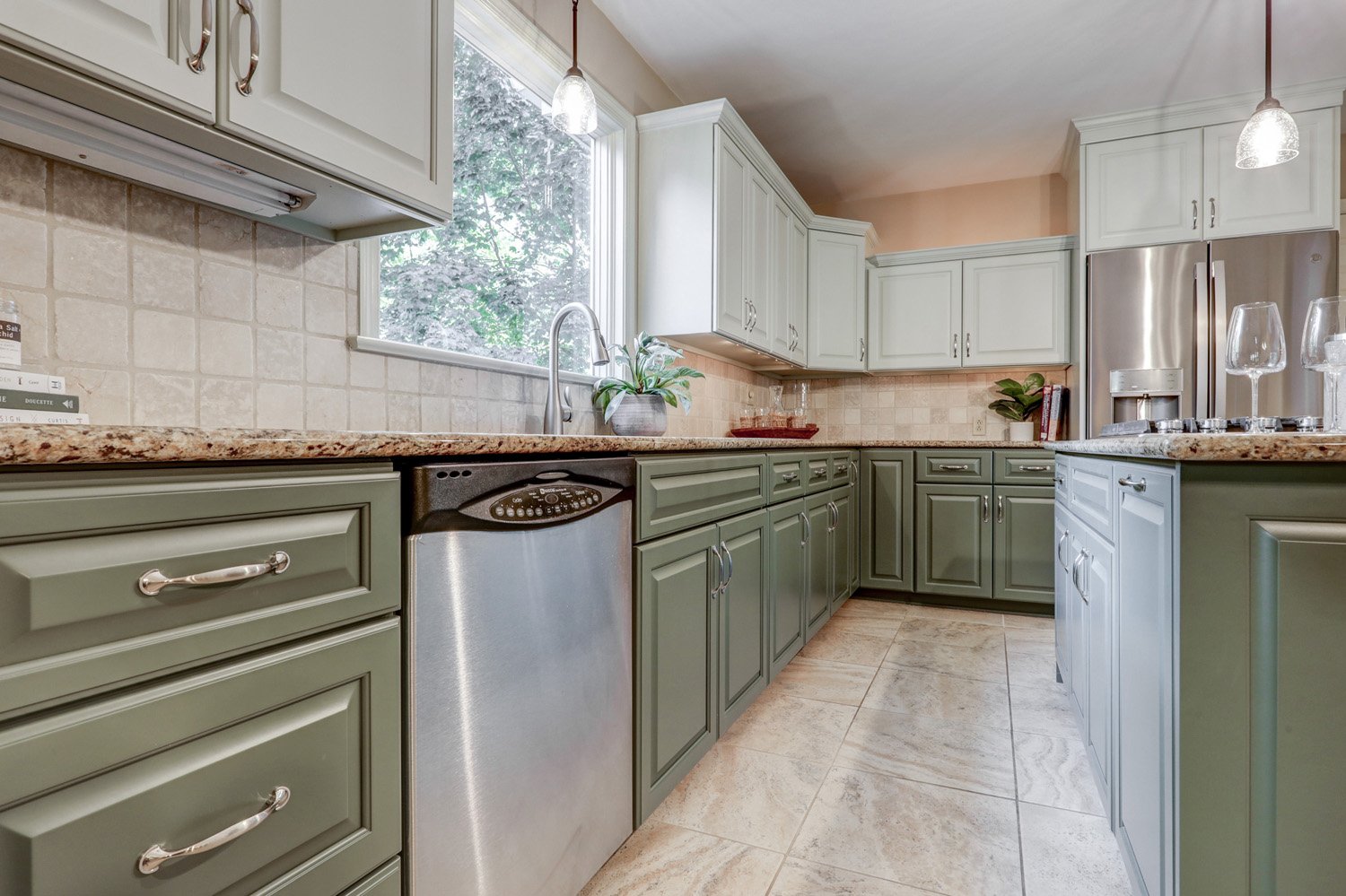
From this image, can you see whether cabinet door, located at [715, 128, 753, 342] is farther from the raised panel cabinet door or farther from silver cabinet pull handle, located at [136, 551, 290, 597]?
silver cabinet pull handle, located at [136, 551, 290, 597]

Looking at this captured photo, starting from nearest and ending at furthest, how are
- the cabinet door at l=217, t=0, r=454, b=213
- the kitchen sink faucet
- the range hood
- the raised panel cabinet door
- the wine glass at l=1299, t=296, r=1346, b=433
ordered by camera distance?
1. the raised panel cabinet door
2. the range hood
3. the cabinet door at l=217, t=0, r=454, b=213
4. the wine glass at l=1299, t=296, r=1346, b=433
5. the kitchen sink faucet

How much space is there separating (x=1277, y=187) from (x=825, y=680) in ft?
10.5

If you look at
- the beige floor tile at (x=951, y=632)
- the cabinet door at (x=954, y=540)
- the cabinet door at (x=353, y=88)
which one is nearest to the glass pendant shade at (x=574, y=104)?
the cabinet door at (x=353, y=88)

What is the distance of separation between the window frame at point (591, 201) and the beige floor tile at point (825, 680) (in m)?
1.35

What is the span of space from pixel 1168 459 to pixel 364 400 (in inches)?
62.8

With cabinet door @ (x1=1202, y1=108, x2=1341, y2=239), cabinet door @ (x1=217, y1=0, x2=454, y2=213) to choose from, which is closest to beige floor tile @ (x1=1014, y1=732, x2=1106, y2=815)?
cabinet door @ (x1=217, y1=0, x2=454, y2=213)

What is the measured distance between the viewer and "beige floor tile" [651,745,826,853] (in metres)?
1.63

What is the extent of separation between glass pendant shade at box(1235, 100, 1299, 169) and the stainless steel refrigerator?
1.12m

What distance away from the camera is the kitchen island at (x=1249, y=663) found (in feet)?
3.05

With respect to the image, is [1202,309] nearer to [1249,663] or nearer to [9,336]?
[1249,663]

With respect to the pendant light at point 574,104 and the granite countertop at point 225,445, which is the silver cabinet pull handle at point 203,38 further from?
the pendant light at point 574,104

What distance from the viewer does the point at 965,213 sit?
4.52 metres

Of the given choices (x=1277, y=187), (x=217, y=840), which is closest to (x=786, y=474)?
(x=217, y=840)

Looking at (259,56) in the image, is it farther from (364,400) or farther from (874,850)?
(874,850)
